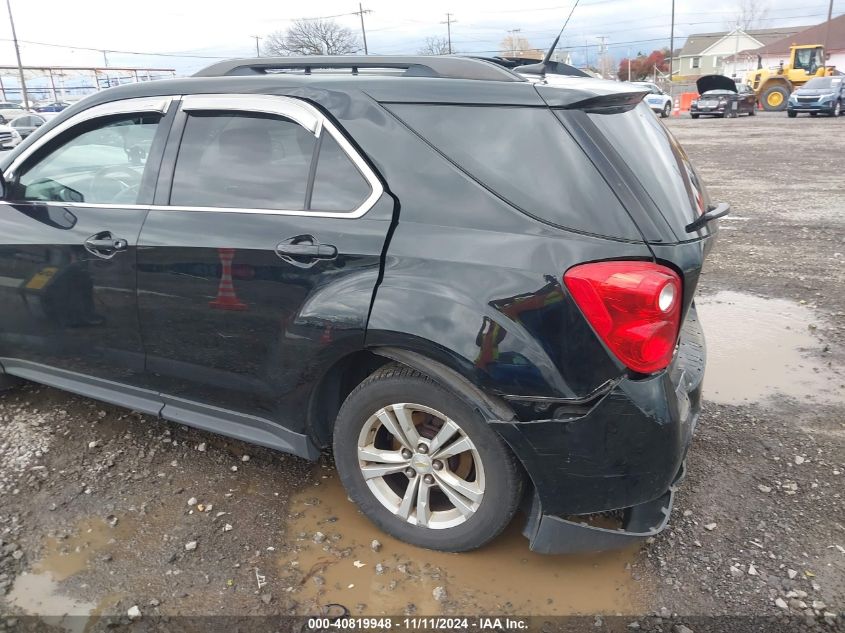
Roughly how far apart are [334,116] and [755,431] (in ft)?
8.79

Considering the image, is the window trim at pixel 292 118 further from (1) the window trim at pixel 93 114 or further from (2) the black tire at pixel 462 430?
(2) the black tire at pixel 462 430

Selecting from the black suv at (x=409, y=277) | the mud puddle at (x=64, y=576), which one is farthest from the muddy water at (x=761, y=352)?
the mud puddle at (x=64, y=576)

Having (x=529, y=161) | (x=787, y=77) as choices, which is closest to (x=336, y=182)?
(x=529, y=161)

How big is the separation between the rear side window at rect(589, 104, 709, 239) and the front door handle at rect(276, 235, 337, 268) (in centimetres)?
107

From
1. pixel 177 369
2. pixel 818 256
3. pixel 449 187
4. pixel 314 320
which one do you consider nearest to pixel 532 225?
pixel 449 187

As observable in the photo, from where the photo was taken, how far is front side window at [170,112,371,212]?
2566 mm

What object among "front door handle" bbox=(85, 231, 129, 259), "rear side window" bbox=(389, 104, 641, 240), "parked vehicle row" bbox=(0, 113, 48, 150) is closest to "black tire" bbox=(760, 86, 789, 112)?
"parked vehicle row" bbox=(0, 113, 48, 150)

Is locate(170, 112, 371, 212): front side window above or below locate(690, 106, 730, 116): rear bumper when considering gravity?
above

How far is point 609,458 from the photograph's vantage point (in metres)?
2.26

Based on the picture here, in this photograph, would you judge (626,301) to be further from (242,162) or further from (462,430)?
(242,162)

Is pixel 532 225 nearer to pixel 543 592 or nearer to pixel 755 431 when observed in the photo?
pixel 543 592

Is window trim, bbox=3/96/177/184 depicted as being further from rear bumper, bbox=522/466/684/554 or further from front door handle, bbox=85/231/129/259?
rear bumper, bbox=522/466/684/554

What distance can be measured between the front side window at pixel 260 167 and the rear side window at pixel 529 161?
1.18ft

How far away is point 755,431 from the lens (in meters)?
3.49
